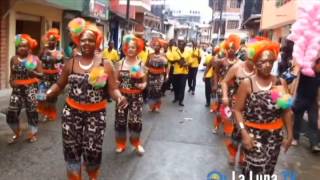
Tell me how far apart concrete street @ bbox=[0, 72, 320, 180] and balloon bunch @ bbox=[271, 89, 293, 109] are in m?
2.15

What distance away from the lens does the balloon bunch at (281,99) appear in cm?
397

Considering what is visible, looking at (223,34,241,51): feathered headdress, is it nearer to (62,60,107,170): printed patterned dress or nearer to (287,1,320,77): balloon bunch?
(287,1,320,77): balloon bunch

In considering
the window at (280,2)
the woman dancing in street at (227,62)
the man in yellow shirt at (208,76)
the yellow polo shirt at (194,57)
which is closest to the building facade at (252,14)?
the window at (280,2)

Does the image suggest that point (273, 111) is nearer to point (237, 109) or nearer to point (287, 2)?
point (237, 109)

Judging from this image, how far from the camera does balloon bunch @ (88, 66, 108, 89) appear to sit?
14.3ft

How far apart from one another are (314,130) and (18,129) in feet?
15.7

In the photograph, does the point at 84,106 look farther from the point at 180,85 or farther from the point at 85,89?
the point at 180,85

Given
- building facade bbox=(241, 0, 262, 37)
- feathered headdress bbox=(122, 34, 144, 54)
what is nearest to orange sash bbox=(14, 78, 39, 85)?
feathered headdress bbox=(122, 34, 144, 54)

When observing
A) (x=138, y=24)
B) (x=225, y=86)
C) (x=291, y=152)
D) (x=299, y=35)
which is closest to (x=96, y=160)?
(x=225, y=86)

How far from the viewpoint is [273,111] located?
4.07 metres

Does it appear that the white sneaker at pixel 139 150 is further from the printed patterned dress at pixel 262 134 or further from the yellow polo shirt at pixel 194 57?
the yellow polo shirt at pixel 194 57

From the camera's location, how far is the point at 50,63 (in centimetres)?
869

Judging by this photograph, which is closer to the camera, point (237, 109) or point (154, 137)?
point (237, 109)

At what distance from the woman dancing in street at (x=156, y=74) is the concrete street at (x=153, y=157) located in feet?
5.33
